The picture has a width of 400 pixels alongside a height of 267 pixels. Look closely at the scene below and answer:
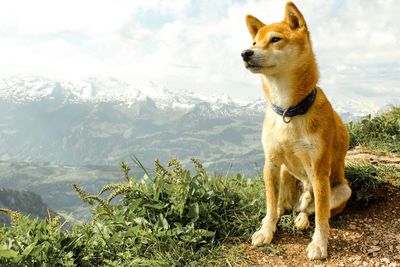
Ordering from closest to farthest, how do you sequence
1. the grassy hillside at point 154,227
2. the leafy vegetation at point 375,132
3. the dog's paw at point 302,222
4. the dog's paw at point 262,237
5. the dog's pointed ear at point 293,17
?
the grassy hillside at point 154,227 < the dog's pointed ear at point 293,17 < the dog's paw at point 262,237 < the dog's paw at point 302,222 < the leafy vegetation at point 375,132

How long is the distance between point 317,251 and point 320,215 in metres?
0.52

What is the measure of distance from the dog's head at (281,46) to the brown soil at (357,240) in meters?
2.71

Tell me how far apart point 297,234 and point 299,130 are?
1.90m

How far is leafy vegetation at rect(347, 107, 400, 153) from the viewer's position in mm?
10594

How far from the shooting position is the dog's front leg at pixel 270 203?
19.9 feet

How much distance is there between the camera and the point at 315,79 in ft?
18.7

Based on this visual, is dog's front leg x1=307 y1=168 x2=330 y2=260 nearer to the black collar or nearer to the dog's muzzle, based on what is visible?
the black collar

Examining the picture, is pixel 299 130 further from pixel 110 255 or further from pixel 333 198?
pixel 110 255

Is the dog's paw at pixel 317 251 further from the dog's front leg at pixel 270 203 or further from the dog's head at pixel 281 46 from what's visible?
the dog's head at pixel 281 46

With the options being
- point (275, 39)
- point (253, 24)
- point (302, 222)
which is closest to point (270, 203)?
point (302, 222)

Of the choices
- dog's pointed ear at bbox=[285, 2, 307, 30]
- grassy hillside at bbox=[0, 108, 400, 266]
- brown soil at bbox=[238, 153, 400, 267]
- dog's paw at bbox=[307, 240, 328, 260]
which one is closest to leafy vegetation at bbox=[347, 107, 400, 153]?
brown soil at bbox=[238, 153, 400, 267]

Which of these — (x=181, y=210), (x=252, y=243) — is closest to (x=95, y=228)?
(x=181, y=210)

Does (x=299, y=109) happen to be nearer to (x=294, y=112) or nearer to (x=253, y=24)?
(x=294, y=112)

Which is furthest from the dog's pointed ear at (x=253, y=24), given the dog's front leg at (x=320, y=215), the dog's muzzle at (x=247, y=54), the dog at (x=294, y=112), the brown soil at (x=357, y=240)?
the brown soil at (x=357, y=240)
